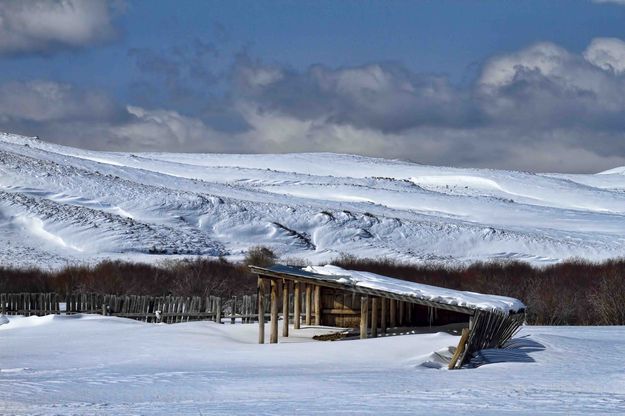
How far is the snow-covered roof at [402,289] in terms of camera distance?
23.3m

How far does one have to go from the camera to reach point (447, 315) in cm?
3011

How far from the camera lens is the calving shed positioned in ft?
73.9

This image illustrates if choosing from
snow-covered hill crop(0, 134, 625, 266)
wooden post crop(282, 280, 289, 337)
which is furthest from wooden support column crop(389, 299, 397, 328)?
snow-covered hill crop(0, 134, 625, 266)

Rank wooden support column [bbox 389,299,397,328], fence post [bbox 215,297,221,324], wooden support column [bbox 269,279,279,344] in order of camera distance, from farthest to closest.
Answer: fence post [bbox 215,297,221,324]
wooden support column [bbox 389,299,397,328]
wooden support column [bbox 269,279,279,344]

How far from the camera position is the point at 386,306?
28.2m

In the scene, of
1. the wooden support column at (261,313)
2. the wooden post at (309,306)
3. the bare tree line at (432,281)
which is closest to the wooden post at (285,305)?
the wooden support column at (261,313)

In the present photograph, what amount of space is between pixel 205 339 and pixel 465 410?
474 inches

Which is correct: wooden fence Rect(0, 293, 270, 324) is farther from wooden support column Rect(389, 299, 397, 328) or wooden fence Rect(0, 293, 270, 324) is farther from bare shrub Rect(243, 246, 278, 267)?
bare shrub Rect(243, 246, 278, 267)

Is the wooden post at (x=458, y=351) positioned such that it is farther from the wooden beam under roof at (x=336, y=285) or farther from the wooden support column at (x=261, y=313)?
the wooden support column at (x=261, y=313)

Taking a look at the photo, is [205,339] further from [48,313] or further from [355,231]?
[355,231]

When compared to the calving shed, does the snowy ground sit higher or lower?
lower

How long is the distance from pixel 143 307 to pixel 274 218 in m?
29.8

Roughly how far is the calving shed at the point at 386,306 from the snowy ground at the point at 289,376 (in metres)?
0.72

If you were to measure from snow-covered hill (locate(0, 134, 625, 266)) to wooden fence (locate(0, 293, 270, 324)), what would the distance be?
16.1 m
